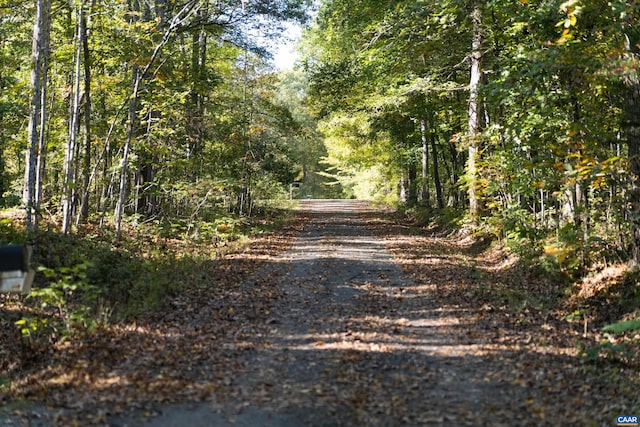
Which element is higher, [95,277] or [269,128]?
[269,128]

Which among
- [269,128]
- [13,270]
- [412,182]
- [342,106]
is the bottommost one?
[13,270]

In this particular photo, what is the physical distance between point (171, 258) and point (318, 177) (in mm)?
54621

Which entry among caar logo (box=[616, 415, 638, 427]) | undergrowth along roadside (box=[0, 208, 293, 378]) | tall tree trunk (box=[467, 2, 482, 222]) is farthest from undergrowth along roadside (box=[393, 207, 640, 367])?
undergrowth along roadside (box=[0, 208, 293, 378])

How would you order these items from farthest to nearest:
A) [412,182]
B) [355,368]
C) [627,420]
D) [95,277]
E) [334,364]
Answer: [412,182]
[95,277]
[334,364]
[355,368]
[627,420]

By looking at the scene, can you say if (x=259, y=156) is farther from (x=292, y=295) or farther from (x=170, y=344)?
(x=170, y=344)

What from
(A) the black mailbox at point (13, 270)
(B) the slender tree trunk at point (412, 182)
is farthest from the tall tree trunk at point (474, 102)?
(B) the slender tree trunk at point (412, 182)

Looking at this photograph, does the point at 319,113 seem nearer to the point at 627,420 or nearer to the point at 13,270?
the point at 13,270

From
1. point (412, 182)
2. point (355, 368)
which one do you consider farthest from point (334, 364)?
point (412, 182)

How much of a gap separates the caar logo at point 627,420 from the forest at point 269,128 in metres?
1.17

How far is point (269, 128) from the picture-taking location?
22484 millimetres

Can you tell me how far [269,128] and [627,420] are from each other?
732 inches

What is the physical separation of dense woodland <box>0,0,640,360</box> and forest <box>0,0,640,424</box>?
72 mm

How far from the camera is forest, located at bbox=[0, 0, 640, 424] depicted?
8805 mm

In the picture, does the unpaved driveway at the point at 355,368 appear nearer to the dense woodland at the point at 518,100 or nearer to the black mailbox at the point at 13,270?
the black mailbox at the point at 13,270
